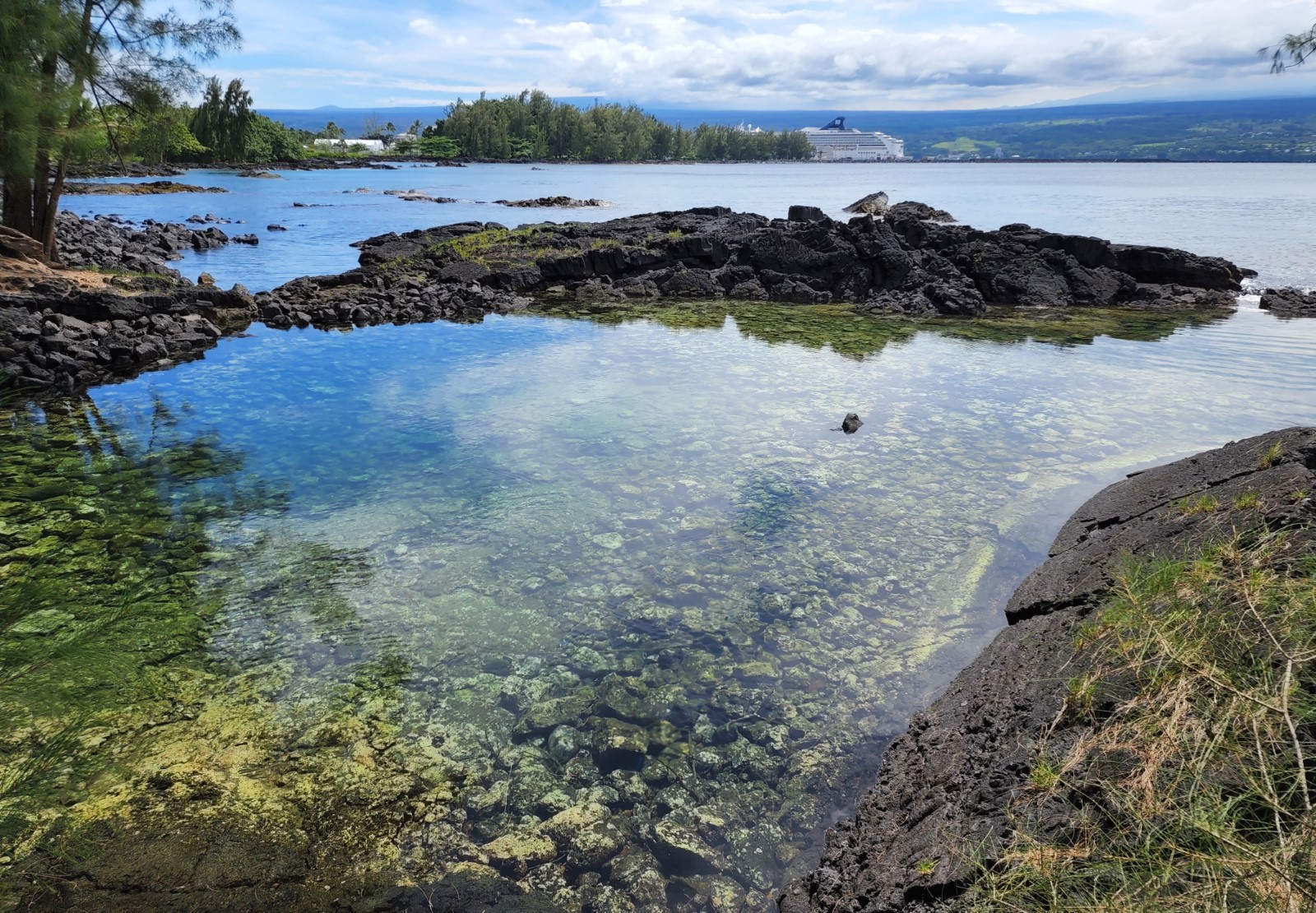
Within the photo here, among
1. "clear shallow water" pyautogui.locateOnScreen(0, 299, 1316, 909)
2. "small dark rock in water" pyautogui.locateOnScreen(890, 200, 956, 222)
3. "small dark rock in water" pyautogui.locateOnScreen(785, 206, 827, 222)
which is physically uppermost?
"small dark rock in water" pyautogui.locateOnScreen(890, 200, 956, 222)

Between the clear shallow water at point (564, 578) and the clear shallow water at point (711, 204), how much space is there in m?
20.7

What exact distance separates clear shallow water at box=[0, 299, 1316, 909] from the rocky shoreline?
335 inches

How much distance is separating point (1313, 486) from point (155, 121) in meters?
31.6

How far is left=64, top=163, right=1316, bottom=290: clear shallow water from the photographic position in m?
41.0

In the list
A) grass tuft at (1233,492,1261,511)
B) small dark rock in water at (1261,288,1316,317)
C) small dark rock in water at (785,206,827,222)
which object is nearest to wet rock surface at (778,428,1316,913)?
grass tuft at (1233,492,1261,511)

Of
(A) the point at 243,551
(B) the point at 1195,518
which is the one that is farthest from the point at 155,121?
(B) the point at 1195,518

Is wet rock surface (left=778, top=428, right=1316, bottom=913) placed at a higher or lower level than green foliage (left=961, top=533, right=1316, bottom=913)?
lower

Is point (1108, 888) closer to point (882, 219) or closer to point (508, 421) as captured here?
point (508, 421)

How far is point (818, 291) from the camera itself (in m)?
31.6

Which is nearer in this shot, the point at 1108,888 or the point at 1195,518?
the point at 1108,888

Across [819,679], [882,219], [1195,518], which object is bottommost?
[819,679]

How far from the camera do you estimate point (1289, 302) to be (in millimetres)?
28344

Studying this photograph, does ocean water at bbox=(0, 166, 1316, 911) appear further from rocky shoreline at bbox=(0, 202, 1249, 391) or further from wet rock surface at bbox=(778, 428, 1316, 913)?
rocky shoreline at bbox=(0, 202, 1249, 391)

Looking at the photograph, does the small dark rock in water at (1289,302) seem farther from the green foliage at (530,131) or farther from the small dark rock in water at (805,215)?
the green foliage at (530,131)
